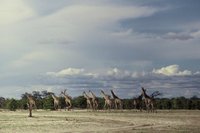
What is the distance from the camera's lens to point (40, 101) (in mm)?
104312

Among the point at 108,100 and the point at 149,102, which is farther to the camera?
the point at 108,100

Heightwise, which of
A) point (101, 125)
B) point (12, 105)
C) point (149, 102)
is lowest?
point (101, 125)

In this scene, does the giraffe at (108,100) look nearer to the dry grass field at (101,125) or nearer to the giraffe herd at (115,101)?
the giraffe herd at (115,101)

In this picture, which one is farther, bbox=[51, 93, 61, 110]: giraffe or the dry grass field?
bbox=[51, 93, 61, 110]: giraffe

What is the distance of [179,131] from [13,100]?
6981 cm

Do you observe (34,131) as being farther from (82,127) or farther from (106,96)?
(106,96)

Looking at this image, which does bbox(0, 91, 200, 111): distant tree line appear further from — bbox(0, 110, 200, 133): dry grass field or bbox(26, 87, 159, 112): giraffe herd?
bbox(0, 110, 200, 133): dry grass field

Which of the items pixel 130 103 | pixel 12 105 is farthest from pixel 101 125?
pixel 12 105

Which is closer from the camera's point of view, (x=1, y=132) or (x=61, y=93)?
(x=1, y=132)

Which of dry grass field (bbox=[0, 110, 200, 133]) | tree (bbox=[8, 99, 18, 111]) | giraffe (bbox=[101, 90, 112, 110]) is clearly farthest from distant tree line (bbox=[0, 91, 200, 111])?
dry grass field (bbox=[0, 110, 200, 133])

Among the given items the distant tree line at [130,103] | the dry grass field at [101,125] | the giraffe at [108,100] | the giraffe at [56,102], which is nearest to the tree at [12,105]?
the distant tree line at [130,103]

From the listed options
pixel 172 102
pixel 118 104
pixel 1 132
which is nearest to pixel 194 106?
pixel 172 102

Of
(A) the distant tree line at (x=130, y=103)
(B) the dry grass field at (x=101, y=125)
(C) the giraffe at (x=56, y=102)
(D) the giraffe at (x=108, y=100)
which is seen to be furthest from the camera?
(A) the distant tree line at (x=130, y=103)

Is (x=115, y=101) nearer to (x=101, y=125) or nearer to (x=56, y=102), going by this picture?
(x=56, y=102)
